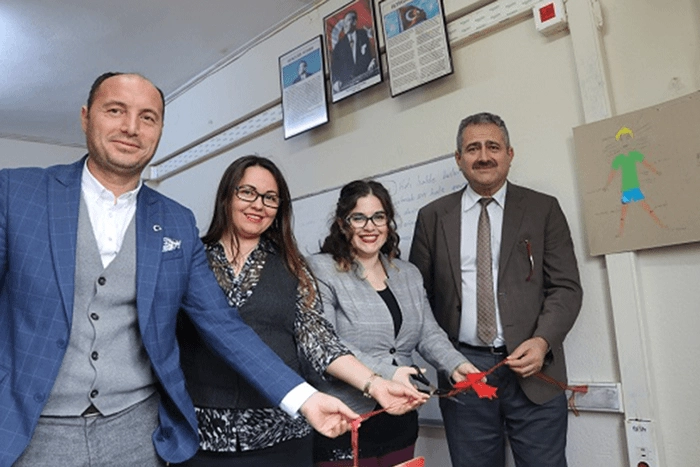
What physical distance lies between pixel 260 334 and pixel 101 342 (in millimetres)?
458

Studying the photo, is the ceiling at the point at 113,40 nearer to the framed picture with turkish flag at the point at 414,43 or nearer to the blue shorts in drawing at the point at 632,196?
the framed picture with turkish flag at the point at 414,43

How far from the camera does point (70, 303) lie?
1.06m

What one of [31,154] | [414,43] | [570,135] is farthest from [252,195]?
[31,154]

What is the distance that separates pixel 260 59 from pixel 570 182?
7.63 feet

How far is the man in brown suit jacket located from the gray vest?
1190 mm

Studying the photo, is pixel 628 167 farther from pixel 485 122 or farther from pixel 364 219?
pixel 364 219

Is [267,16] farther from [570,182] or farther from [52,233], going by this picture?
[52,233]

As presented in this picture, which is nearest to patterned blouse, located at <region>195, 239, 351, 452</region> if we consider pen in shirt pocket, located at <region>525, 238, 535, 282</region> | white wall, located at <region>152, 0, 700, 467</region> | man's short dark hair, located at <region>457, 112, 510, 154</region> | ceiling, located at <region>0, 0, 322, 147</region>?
pen in shirt pocket, located at <region>525, 238, 535, 282</region>

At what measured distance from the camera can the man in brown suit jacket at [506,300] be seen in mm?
1924

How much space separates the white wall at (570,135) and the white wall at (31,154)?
10.5 feet

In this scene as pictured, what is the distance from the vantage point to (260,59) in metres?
3.69

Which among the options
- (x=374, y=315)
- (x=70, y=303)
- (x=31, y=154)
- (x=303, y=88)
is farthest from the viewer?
(x=31, y=154)

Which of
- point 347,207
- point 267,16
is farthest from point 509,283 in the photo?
point 267,16

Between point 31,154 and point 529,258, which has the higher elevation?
point 31,154
